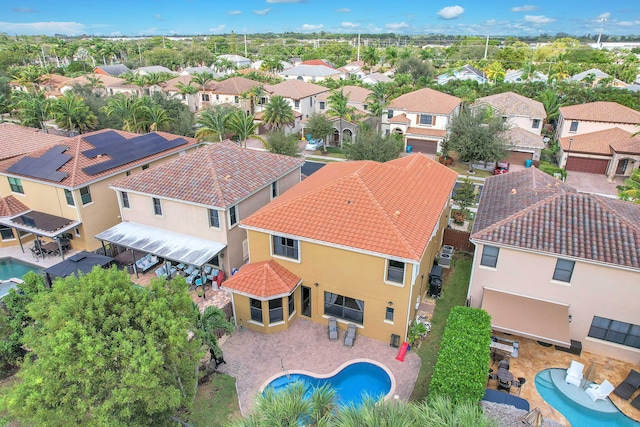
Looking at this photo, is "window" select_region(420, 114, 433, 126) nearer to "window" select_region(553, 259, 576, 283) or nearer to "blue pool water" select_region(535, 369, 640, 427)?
"window" select_region(553, 259, 576, 283)

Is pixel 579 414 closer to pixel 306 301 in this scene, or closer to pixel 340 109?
pixel 306 301

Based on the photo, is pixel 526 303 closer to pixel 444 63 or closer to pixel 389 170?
pixel 389 170

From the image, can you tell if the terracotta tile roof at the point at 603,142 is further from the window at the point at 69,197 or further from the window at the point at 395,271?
the window at the point at 69,197

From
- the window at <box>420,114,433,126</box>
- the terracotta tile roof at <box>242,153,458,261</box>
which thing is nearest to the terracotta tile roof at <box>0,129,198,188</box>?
the terracotta tile roof at <box>242,153,458,261</box>

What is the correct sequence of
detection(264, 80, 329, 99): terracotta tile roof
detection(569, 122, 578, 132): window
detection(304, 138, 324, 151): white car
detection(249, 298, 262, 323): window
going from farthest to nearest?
detection(264, 80, 329, 99): terracotta tile roof
detection(304, 138, 324, 151): white car
detection(569, 122, 578, 132): window
detection(249, 298, 262, 323): window

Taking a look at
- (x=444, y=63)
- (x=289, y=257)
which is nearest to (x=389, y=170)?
(x=289, y=257)

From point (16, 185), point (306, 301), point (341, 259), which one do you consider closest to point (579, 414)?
point (341, 259)
